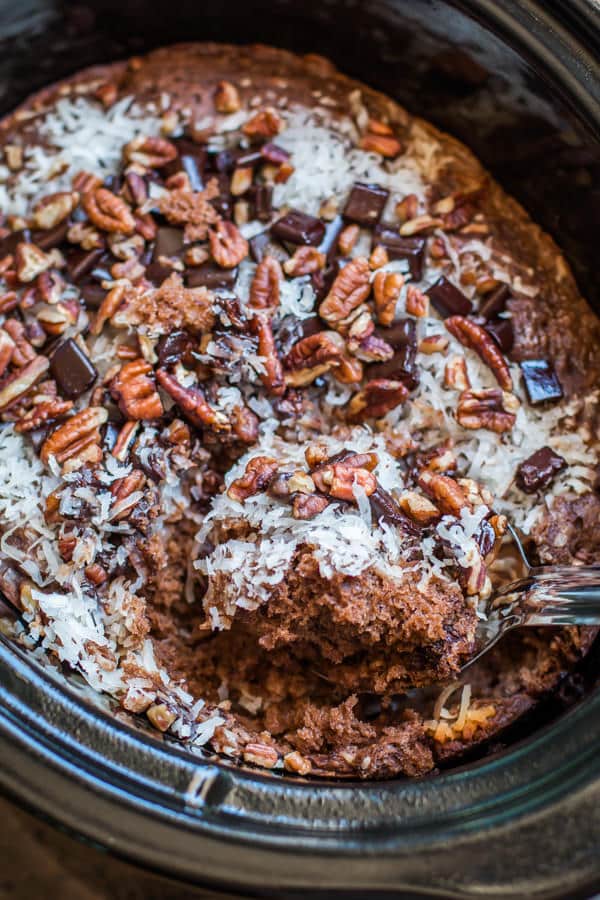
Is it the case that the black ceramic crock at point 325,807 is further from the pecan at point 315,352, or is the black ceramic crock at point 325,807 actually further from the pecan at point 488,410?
the pecan at point 315,352

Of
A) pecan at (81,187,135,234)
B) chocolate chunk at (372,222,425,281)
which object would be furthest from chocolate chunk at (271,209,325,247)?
pecan at (81,187,135,234)

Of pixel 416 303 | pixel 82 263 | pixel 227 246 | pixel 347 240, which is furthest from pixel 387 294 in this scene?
pixel 82 263

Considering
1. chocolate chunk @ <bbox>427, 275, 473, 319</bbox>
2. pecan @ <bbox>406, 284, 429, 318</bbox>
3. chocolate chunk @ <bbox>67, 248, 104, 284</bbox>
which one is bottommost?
chocolate chunk @ <bbox>67, 248, 104, 284</bbox>

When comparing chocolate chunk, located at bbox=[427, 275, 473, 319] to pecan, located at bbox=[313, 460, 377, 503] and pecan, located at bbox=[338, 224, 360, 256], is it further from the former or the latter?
pecan, located at bbox=[313, 460, 377, 503]

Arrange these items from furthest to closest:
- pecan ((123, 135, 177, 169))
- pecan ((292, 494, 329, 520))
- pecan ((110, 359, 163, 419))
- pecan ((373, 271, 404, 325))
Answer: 1. pecan ((123, 135, 177, 169))
2. pecan ((373, 271, 404, 325))
3. pecan ((110, 359, 163, 419))
4. pecan ((292, 494, 329, 520))

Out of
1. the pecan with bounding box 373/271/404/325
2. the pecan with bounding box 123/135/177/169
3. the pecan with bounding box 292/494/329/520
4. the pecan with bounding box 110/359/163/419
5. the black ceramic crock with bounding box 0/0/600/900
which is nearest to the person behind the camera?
the black ceramic crock with bounding box 0/0/600/900

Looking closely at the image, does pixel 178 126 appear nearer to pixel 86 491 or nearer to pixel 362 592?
pixel 86 491

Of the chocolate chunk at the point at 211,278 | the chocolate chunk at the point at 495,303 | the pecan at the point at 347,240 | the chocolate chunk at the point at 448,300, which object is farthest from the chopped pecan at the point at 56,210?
the chocolate chunk at the point at 495,303

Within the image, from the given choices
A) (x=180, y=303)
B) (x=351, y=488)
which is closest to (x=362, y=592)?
(x=351, y=488)
